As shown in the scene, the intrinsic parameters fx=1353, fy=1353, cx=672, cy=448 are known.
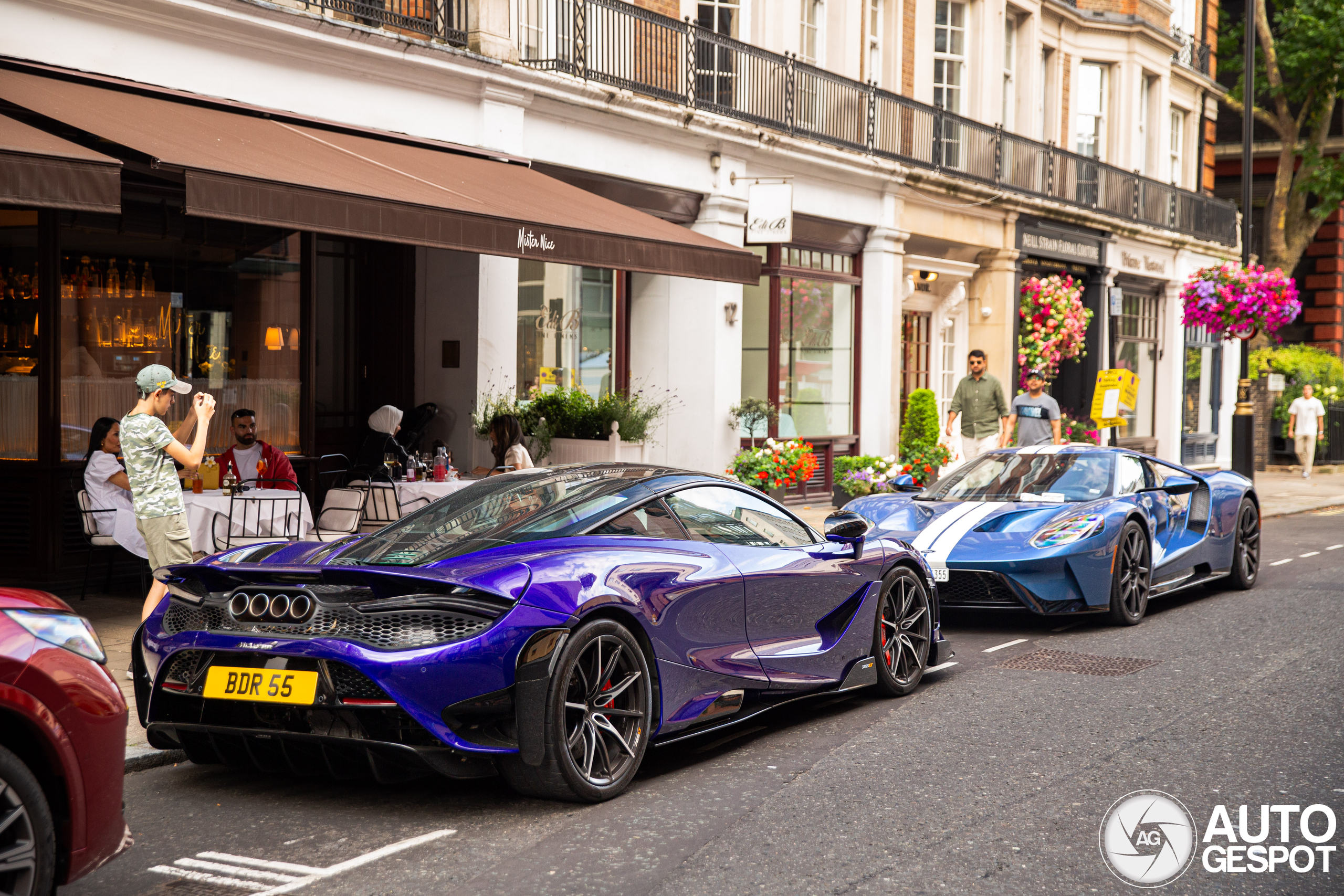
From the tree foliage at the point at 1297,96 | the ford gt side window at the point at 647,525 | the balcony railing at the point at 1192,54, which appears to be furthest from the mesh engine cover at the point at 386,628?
the tree foliage at the point at 1297,96

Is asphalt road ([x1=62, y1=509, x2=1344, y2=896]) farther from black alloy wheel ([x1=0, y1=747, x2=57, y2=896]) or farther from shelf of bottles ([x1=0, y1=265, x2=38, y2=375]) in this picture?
shelf of bottles ([x1=0, y1=265, x2=38, y2=375])

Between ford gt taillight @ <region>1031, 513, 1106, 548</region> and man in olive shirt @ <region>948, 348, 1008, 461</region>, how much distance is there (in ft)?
21.6

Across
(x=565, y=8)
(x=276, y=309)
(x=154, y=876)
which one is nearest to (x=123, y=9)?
(x=276, y=309)

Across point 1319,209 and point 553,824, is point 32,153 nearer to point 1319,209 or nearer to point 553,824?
point 553,824

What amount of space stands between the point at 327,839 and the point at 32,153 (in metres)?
4.27

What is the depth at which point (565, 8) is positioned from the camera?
14.1 metres

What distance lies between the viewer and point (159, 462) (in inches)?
299

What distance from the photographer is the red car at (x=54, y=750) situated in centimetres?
342

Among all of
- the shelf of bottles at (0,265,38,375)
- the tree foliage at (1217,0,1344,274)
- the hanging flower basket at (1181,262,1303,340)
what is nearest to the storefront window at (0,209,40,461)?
the shelf of bottles at (0,265,38,375)

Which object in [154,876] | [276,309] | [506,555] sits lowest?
[154,876]

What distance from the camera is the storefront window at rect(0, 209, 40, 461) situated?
9.91m

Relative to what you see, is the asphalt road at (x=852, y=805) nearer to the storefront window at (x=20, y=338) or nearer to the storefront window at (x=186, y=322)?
the storefront window at (x=20, y=338)

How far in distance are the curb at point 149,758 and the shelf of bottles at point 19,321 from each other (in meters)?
5.14
